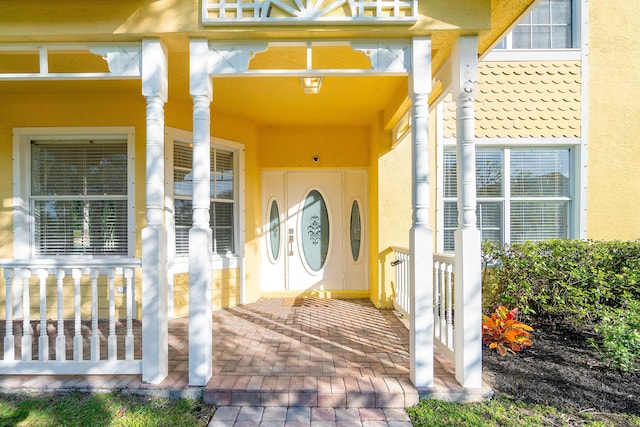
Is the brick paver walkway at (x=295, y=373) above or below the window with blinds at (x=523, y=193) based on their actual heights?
below

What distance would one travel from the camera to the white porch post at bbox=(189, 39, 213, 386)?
2633 mm

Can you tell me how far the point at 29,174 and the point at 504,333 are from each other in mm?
5863

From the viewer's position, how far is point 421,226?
270cm

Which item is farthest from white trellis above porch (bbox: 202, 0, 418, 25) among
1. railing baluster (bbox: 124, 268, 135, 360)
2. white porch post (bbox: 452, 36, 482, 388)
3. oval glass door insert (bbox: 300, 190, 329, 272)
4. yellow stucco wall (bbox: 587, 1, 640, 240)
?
yellow stucco wall (bbox: 587, 1, 640, 240)

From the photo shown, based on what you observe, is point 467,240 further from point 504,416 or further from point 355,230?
point 355,230

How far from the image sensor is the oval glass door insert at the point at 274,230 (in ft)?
18.6

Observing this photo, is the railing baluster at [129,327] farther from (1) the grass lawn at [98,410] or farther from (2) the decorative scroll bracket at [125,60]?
(2) the decorative scroll bracket at [125,60]

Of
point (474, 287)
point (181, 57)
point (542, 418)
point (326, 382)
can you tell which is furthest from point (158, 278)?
point (542, 418)

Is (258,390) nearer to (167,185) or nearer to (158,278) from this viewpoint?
(158,278)

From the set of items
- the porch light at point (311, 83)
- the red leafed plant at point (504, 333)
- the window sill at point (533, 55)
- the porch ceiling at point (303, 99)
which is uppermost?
the window sill at point (533, 55)

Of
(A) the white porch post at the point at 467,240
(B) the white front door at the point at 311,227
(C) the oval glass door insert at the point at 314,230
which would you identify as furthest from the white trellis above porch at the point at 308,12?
(C) the oval glass door insert at the point at 314,230

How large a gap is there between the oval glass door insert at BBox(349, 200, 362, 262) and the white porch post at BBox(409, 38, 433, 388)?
2.89 m

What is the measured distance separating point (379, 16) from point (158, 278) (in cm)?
261

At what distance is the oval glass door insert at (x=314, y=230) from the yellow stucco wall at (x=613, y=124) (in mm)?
3693
